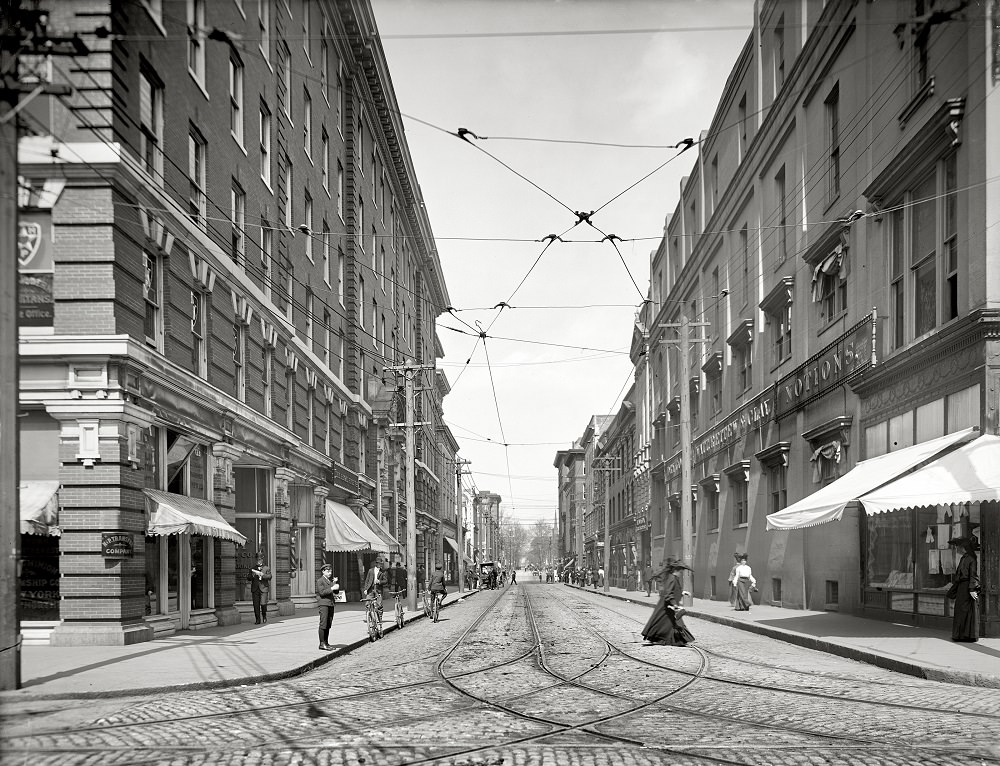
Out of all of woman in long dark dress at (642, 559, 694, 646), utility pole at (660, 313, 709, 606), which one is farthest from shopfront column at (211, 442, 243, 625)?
utility pole at (660, 313, 709, 606)

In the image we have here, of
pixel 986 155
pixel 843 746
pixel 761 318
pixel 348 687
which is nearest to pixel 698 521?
pixel 761 318

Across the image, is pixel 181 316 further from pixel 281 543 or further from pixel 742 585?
pixel 742 585

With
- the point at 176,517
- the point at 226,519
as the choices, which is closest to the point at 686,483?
the point at 226,519

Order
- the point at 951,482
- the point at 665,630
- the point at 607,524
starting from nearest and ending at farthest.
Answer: the point at 951,482
the point at 665,630
the point at 607,524

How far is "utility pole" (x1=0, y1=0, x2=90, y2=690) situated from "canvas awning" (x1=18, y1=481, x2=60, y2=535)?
5.18 m

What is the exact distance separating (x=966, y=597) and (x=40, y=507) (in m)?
15.0

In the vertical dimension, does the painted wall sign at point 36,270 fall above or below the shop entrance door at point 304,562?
above

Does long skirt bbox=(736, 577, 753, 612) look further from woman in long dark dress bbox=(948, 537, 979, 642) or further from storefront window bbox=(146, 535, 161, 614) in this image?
storefront window bbox=(146, 535, 161, 614)

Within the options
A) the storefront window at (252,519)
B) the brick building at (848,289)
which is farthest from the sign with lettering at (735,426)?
the storefront window at (252,519)

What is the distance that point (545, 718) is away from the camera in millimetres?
9516

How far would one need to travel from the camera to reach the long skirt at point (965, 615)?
15289 millimetres

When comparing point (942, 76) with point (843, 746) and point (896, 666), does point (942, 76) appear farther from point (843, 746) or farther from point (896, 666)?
point (843, 746)

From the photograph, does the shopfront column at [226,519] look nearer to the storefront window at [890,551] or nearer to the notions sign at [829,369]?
the notions sign at [829,369]

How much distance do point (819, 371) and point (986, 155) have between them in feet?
32.1
